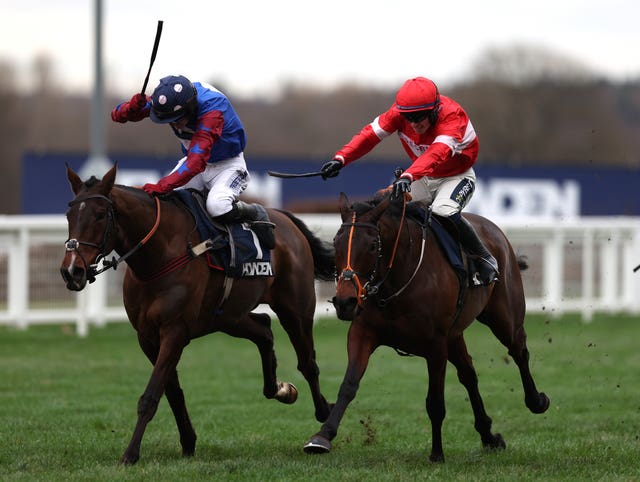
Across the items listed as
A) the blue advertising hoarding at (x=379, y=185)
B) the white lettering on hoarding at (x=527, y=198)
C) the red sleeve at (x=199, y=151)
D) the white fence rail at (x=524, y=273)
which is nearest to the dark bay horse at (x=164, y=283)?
the red sleeve at (x=199, y=151)

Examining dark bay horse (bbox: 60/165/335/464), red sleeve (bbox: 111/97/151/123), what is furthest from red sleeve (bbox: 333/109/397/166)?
red sleeve (bbox: 111/97/151/123)

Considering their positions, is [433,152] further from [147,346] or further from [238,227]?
[147,346]

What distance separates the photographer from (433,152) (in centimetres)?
654

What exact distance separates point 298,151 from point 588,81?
13.5 m

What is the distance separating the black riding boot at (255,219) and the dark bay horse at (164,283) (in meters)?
0.19

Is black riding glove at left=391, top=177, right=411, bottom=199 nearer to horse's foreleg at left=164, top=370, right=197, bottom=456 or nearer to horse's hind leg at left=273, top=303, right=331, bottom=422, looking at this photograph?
horse's hind leg at left=273, top=303, right=331, bottom=422

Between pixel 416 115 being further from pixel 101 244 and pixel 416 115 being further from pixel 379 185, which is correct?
pixel 379 185

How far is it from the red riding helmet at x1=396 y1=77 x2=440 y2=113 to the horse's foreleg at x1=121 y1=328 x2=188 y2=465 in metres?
1.79

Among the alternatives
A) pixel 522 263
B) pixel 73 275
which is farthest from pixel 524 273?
pixel 73 275

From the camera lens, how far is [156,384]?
6328 millimetres

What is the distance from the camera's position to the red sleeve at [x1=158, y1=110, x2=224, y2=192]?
665 centimetres

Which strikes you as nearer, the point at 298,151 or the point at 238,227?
the point at 238,227

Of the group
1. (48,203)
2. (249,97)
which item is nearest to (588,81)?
(249,97)

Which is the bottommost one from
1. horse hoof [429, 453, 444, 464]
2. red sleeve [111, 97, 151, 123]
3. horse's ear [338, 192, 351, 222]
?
horse hoof [429, 453, 444, 464]
